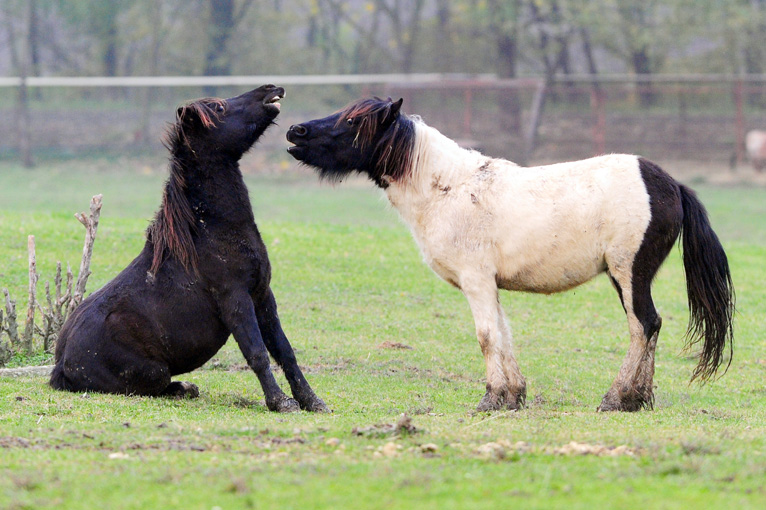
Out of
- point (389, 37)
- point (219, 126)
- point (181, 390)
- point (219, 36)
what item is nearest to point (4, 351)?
point (181, 390)

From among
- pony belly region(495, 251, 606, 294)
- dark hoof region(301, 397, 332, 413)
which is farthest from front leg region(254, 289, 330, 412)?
pony belly region(495, 251, 606, 294)

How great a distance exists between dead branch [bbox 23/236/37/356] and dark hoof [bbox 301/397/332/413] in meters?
2.96

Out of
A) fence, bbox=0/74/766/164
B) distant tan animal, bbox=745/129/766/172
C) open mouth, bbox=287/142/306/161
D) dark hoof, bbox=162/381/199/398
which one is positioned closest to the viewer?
dark hoof, bbox=162/381/199/398

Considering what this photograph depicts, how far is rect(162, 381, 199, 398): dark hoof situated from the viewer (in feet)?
22.0

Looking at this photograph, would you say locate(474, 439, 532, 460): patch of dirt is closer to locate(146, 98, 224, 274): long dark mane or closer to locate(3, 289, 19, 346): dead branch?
locate(146, 98, 224, 274): long dark mane

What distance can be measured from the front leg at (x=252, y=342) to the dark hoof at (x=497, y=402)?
1.28m

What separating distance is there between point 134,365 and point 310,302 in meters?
4.49

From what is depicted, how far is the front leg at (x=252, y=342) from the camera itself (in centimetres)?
621

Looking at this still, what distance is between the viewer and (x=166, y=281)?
6469mm

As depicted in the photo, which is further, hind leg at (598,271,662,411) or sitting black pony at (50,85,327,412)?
hind leg at (598,271,662,411)

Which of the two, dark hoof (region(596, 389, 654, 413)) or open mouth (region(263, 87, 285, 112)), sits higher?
open mouth (region(263, 87, 285, 112))

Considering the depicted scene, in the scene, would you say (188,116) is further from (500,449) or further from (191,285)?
(500,449)

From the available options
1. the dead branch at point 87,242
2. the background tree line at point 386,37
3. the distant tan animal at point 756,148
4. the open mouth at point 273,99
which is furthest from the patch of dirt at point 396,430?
the background tree line at point 386,37

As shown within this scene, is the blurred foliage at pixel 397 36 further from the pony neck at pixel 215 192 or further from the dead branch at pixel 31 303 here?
the pony neck at pixel 215 192
